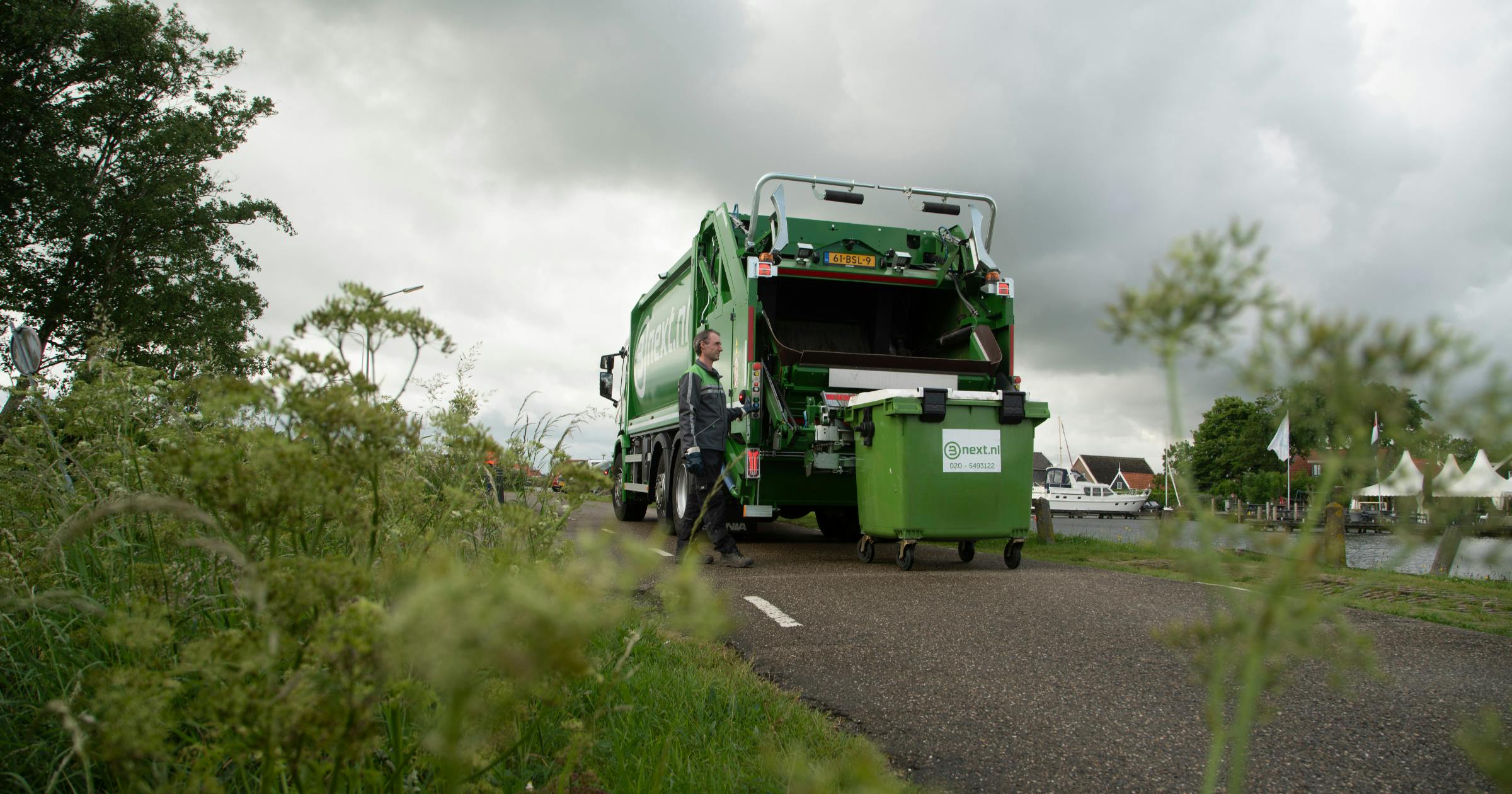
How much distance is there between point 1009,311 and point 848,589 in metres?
3.71

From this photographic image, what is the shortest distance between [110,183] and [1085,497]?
42.1 m

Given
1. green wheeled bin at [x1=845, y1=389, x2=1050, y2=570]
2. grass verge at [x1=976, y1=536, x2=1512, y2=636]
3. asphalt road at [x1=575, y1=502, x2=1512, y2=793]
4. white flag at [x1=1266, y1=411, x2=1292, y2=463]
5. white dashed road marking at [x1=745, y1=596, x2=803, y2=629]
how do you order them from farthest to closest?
green wheeled bin at [x1=845, y1=389, x2=1050, y2=570] → grass verge at [x1=976, y1=536, x2=1512, y2=636] → white dashed road marking at [x1=745, y1=596, x2=803, y2=629] → asphalt road at [x1=575, y1=502, x2=1512, y2=793] → white flag at [x1=1266, y1=411, x2=1292, y2=463]

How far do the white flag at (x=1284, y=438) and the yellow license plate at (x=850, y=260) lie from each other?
25.7 feet

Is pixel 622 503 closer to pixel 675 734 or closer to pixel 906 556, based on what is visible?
pixel 906 556

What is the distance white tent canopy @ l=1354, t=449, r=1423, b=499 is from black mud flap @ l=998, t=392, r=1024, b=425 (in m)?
6.36

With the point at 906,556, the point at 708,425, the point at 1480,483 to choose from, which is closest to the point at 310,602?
the point at 1480,483

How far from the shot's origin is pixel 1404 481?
70cm

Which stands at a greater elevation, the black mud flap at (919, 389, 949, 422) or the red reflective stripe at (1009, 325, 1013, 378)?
the red reflective stripe at (1009, 325, 1013, 378)

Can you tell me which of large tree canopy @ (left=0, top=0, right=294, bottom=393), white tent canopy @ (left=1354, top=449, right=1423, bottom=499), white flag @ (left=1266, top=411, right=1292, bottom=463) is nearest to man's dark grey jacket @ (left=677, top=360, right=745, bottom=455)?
white flag @ (left=1266, top=411, right=1292, bottom=463)

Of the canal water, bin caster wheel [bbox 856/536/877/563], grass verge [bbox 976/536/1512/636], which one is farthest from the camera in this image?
bin caster wheel [bbox 856/536/877/563]

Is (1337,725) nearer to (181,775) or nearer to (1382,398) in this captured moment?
(1382,398)

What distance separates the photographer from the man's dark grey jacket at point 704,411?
24.5 feet

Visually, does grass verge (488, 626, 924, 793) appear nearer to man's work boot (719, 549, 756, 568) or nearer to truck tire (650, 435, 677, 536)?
man's work boot (719, 549, 756, 568)

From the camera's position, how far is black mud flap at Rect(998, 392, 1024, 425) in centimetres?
693
